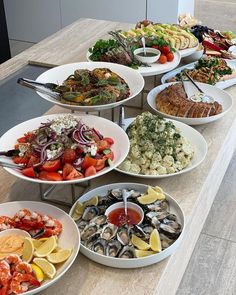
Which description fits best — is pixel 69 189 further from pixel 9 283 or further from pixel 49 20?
pixel 49 20

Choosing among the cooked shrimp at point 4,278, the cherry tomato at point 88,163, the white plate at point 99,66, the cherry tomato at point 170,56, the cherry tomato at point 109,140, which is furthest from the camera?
the cherry tomato at point 170,56

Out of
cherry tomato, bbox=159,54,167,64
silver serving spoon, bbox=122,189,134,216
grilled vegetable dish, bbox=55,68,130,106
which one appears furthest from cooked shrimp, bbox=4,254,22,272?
cherry tomato, bbox=159,54,167,64

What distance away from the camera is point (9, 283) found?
82cm

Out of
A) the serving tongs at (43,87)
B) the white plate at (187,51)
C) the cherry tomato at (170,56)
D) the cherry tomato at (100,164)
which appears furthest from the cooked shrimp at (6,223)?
the white plate at (187,51)

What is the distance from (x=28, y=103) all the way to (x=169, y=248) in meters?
0.97

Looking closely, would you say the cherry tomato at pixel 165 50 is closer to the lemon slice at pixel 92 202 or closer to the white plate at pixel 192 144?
the white plate at pixel 192 144

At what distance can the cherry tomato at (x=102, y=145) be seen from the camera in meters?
1.10

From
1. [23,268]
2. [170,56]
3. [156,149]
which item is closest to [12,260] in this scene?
[23,268]

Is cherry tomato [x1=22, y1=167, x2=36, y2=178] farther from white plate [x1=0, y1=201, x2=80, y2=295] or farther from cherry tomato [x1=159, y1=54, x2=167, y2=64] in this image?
cherry tomato [x1=159, y1=54, x2=167, y2=64]

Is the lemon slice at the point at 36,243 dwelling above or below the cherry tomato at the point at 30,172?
below

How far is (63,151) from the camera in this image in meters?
1.06

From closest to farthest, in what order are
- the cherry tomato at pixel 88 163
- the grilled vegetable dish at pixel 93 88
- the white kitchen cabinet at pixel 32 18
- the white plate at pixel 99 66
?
the cherry tomato at pixel 88 163
the grilled vegetable dish at pixel 93 88
the white plate at pixel 99 66
the white kitchen cabinet at pixel 32 18

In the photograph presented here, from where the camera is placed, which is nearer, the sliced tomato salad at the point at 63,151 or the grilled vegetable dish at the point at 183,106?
the sliced tomato salad at the point at 63,151

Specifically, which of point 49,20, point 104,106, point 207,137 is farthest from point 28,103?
point 49,20
